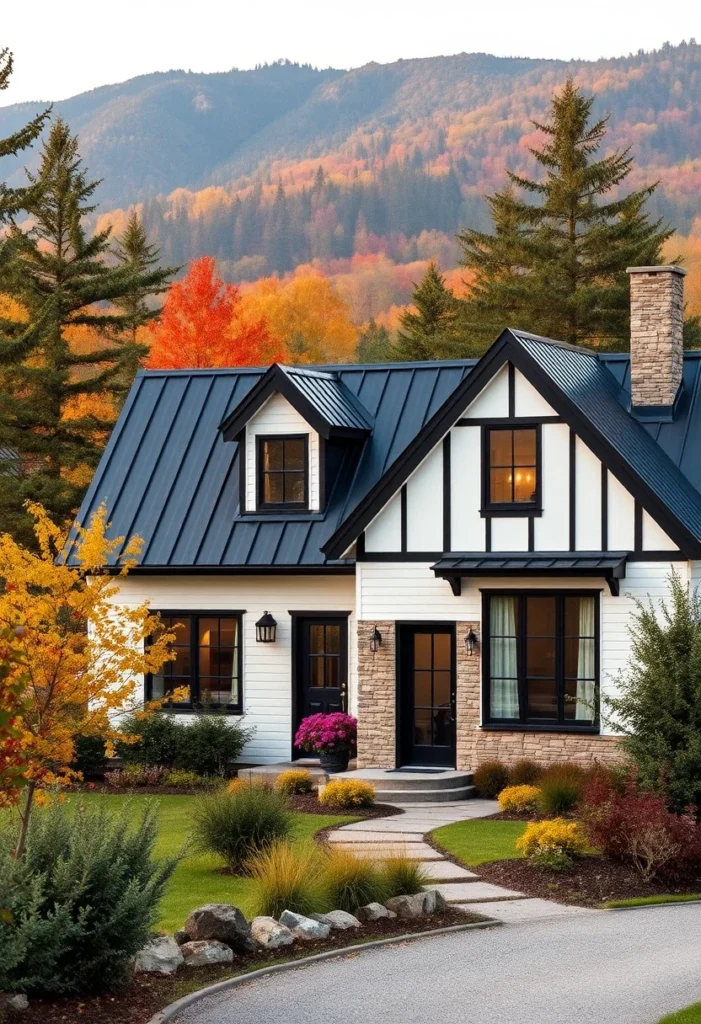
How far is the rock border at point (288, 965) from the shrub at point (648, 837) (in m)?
2.30

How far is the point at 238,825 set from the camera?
15914 mm

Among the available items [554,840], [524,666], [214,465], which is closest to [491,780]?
[524,666]

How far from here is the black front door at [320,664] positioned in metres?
24.8

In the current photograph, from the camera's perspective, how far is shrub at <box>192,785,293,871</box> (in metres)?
15.9

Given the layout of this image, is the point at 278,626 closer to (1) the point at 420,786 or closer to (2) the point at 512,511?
(1) the point at 420,786

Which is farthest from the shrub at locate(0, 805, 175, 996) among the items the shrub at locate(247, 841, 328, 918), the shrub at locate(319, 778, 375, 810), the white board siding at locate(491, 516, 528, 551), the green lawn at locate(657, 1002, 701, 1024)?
the white board siding at locate(491, 516, 528, 551)

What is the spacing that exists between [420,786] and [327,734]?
2050mm

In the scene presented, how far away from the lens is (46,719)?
13547mm

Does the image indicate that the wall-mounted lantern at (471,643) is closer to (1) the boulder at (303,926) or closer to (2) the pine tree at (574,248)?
(1) the boulder at (303,926)

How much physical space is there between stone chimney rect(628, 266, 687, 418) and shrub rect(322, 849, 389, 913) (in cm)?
1231

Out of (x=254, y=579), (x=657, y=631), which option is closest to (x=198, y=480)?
(x=254, y=579)

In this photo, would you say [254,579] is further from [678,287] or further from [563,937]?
[563,937]

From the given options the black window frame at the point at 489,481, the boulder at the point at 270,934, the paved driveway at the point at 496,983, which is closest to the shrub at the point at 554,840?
the paved driveway at the point at 496,983

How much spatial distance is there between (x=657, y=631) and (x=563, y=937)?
4.91m
